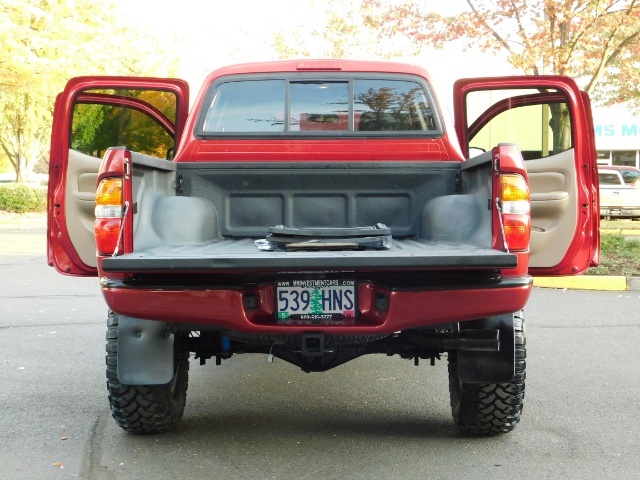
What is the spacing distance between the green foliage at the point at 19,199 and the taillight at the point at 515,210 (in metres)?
26.6

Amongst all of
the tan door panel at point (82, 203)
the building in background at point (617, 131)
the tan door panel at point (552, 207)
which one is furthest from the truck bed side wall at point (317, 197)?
the building in background at point (617, 131)

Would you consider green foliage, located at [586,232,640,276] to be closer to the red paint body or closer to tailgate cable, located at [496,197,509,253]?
the red paint body

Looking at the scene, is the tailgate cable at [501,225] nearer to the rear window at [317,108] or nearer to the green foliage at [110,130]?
the rear window at [317,108]

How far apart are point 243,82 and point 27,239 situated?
15.2m

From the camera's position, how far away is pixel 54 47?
80.6 feet

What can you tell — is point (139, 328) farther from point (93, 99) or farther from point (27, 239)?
point (27, 239)

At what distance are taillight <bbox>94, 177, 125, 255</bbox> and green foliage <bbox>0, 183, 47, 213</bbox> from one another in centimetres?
2595

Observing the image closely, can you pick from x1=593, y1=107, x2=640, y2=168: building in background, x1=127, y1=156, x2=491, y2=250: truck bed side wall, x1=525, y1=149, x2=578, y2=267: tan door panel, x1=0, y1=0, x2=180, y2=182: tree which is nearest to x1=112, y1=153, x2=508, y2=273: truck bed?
x1=127, y1=156, x2=491, y2=250: truck bed side wall

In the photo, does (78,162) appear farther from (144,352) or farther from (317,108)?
(144,352)

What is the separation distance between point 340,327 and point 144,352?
3.08 feet

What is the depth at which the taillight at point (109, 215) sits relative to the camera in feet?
13.3

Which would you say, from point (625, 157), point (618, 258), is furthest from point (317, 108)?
point (625, 157)

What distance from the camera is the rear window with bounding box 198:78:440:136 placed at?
588 cm

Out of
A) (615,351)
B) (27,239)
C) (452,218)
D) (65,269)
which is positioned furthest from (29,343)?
(27,239)
